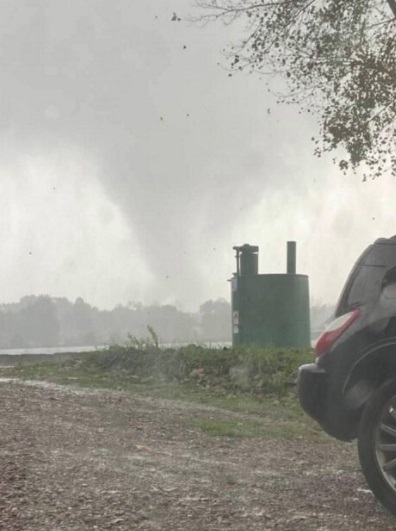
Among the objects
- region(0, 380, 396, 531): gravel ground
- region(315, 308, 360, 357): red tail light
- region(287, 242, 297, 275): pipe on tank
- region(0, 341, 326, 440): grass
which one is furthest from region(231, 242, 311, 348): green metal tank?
region(315, 308, 360, 357): red tail light

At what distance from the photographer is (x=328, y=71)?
674 inches

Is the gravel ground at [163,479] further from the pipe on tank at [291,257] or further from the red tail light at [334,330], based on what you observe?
the pipe on tank at [291,257]

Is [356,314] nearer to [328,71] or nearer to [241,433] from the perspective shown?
[241,433]

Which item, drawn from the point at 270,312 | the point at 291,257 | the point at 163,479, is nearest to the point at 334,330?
the point at 163,479

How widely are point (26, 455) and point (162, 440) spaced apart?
1.63 m

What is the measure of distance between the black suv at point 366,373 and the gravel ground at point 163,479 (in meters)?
0.42

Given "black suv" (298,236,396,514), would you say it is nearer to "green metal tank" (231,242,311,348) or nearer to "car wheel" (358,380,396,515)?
"car wheel" (358,380,396,515)

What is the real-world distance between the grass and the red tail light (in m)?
3.60

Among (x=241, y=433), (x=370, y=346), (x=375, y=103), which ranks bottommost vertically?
(x=241, y=433)

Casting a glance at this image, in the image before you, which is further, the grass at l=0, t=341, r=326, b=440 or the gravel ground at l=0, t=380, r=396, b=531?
the grass at l=0, t=341, r=326, b=440

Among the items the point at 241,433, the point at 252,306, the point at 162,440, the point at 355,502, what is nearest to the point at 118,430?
the point at 162,440

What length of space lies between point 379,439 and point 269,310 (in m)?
11.6

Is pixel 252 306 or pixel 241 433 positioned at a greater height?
pixel 252 306

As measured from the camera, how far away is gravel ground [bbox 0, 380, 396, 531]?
4.42 metres
